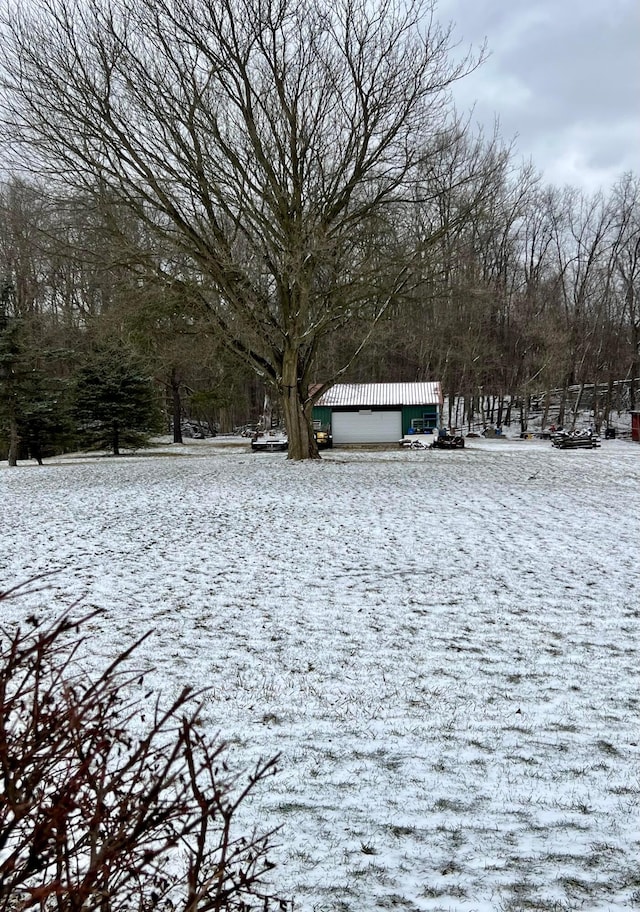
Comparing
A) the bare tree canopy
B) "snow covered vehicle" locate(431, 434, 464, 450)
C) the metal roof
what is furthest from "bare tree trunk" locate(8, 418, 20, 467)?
"snow covered vehicle" locate(431, 434, 464, 450)

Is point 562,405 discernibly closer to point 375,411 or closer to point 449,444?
point 375,411

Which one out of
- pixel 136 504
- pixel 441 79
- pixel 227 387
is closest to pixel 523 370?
pixel 227 387

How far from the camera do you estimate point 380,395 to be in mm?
38625

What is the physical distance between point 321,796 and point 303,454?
1837 cm

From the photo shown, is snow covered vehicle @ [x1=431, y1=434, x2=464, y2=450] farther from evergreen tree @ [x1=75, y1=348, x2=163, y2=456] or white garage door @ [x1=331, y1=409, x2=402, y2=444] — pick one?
evergreen tree @ [x1=75, y1=348, x2=163, y2=456]

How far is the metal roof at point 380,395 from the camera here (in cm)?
3781

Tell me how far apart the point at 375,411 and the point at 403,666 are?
108ft

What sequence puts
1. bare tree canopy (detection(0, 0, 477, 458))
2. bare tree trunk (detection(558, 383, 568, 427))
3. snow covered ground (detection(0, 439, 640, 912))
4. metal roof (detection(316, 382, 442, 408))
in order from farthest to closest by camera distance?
bare tree trunk (detection(558, 383, 568, 427)), metal roof (detection(316, 382, 442, 408)), bare tree canopy (detection(0, 0, 477, 458)), snow covered ground (detection(0, 439, 640, 912))

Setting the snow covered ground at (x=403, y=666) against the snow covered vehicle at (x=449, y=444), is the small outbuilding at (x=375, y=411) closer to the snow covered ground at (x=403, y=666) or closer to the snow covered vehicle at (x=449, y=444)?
the snow covered vehicle at (x=449, y=444)

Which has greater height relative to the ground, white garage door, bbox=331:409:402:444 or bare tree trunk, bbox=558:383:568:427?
bare tree trunk, bbox=558:383:568:427

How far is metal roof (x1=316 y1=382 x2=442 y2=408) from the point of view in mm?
37812

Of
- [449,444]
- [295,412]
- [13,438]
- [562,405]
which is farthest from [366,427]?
[13,438]

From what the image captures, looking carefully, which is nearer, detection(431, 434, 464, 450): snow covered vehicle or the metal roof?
detection(431, 434, 464, 450): snow covered vehicle

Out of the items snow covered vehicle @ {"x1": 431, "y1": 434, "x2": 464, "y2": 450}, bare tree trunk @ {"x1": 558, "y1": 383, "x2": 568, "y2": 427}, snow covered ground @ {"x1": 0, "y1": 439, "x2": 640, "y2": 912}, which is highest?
bare tree trunk @ {"x1": 558, "y1": 383, "x2": 568, "y2": 427}
